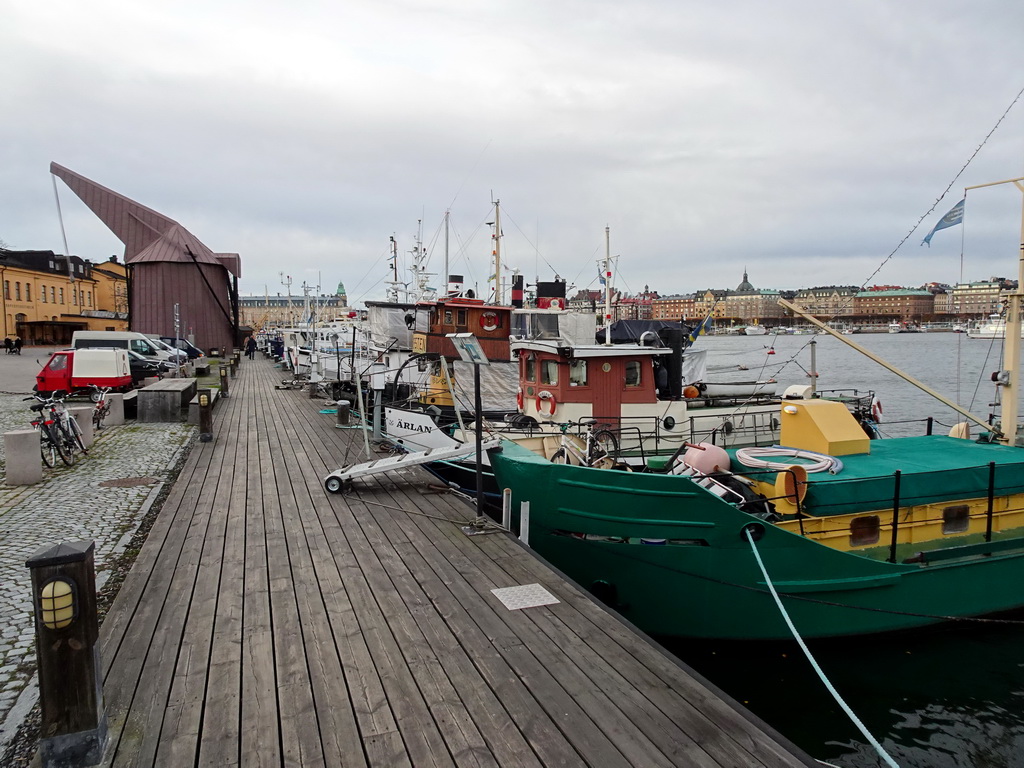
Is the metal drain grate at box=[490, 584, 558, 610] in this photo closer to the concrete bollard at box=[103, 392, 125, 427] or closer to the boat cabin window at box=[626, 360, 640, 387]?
the boat cabin window at box=[626, 360, 640, 387]

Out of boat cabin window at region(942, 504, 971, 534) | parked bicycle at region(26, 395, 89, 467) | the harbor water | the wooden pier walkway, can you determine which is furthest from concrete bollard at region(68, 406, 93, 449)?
boat cabin window at region(942, 504, 971, 534)

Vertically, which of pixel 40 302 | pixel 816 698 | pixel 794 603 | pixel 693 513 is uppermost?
pixel 40 302

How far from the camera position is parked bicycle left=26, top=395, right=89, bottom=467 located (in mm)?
12570

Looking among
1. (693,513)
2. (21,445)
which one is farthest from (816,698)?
(21,445)

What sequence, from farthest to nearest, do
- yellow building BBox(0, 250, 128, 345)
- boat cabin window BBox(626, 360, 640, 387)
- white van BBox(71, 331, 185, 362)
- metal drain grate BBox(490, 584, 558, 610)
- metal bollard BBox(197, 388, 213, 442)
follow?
yellow building BBox(0, 250, 128, 345) < white van BBox(71, 331, 185, 362) < metal bollard BBox(197, 388, 213, 442) < boat cabin window BBox(626, 360, 640, 387) < metal drain grate BBox(490, 584, 558, 610)

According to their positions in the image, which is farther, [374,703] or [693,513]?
[693,513]

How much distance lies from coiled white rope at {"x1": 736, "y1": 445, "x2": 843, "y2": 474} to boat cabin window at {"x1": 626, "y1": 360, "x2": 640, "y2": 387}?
4895 mm

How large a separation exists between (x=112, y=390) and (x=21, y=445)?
12.9 meters

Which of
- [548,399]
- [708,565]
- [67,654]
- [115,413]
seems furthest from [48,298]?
[67,654]

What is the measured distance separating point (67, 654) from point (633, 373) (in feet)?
41.1

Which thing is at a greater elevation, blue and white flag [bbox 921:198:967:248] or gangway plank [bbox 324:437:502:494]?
blue and white flag [bbox 921:198:967:248]

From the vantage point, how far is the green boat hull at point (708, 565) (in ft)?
28.6

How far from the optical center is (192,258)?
55.2 metres

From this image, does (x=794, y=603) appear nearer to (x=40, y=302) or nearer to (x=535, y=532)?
(x=535, y=532)
